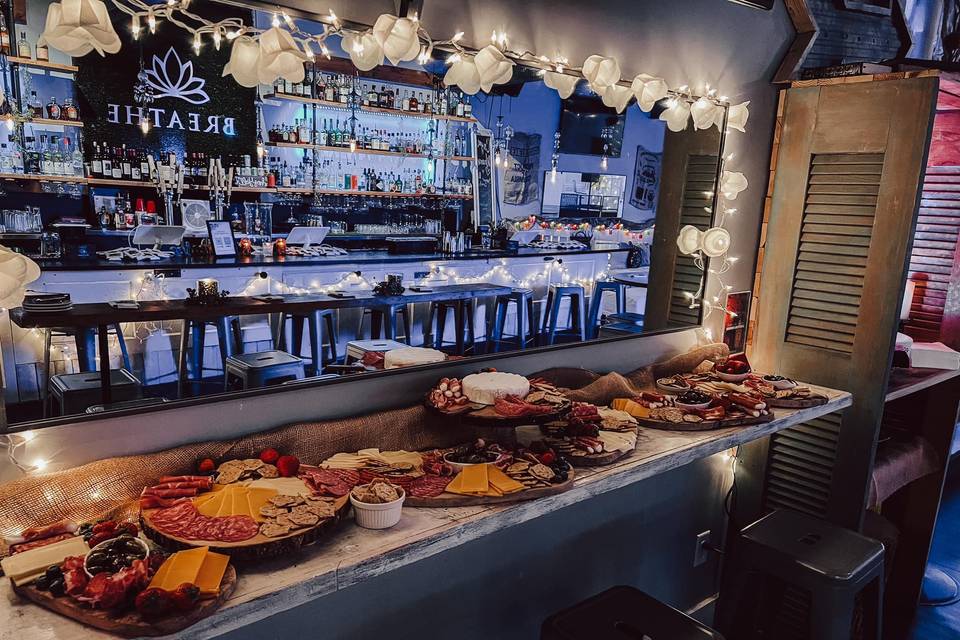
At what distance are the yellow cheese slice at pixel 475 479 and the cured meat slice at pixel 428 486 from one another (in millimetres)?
62

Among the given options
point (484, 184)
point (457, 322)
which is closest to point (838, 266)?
point (457, 322)

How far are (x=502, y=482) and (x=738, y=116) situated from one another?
224cm

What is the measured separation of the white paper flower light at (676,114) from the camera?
2998mm

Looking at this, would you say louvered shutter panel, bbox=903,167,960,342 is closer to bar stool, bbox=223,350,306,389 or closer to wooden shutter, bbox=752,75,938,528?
wooden shutter, bbox=752,75,938,528

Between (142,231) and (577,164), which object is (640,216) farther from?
(142,231)

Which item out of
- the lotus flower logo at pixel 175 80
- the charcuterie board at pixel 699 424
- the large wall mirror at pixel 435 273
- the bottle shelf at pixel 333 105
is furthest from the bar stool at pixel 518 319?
the lotus flower logo at pixel 175 80

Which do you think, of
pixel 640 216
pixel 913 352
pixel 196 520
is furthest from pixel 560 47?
pixel 913 352

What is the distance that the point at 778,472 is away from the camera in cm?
A: 343

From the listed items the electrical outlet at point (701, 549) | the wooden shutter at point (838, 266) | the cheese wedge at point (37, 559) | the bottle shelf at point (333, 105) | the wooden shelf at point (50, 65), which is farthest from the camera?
the bottle shelf at point (333, 105)

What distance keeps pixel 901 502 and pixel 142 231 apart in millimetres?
6188

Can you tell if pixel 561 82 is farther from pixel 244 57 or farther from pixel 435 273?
pixel 435 273

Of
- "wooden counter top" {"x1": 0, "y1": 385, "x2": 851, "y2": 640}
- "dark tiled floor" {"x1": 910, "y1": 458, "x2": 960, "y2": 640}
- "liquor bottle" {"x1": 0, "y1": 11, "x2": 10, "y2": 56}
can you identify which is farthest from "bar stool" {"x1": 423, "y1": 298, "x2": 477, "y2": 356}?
"dark tiled floor" {"x1": 910, "y1": 458, "x2": 960, "y2": 640}

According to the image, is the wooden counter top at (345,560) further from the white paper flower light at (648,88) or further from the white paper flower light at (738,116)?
the white paper flower light at (738,116)

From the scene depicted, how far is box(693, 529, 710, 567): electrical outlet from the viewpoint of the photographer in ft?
11.4
